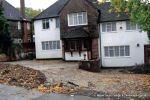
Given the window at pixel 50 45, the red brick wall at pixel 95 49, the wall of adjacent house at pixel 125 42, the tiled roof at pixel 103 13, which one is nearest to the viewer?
the wall of adjacent house at pixel 125 42

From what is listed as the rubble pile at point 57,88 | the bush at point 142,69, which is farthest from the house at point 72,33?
the rubble pile at point 57,88

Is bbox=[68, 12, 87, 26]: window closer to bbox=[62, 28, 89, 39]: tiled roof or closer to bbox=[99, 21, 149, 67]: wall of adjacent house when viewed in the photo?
bbox=[62, 28, 89, 39]: tiled roof

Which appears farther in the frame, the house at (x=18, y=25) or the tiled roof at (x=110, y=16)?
the house at (x=18, y=25)

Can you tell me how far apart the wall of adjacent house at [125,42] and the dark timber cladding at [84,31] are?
1.07m

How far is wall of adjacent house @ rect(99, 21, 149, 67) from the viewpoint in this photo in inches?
1479

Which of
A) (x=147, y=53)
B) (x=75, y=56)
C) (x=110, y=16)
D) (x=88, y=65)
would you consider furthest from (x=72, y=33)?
(x=147, y=53)

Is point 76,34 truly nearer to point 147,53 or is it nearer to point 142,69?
point 147,53

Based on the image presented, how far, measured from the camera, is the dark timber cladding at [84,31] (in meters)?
39.0

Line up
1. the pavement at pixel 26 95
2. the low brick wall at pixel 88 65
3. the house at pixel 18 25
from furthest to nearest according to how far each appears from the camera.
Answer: the house at pixel 18 25
the low brick wall at pixel 88 65
the pavement at pixel 26 95

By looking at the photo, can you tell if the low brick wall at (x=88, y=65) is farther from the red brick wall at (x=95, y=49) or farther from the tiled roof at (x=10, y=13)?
the tiled roof at (x=10, y=13)

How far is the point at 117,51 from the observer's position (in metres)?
38.7

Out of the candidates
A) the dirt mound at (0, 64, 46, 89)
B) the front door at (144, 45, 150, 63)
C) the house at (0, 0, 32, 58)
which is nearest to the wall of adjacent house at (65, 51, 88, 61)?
the front door at (144, 45, 150, 63)

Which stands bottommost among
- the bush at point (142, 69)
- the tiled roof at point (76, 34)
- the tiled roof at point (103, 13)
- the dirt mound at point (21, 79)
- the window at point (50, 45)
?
the bush at point (142, 69)

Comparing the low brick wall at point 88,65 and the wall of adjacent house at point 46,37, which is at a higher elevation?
the wall of adjacent house at point 46,37
